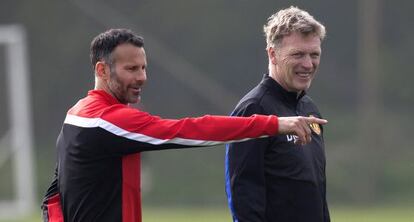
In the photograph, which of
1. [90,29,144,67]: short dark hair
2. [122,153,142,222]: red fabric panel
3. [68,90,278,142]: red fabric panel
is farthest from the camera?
[90,29,144,67]: short dark hair

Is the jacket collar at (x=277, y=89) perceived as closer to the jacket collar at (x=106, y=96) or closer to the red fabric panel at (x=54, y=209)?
the jacket collar at (x=106, y=96)

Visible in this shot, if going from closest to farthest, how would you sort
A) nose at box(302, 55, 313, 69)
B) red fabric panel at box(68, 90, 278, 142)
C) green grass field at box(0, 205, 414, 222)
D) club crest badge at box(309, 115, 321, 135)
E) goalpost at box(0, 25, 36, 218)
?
red fabric panel at box(68, 90, 278, 142)
nose at box(302, 55, 313, 69)
club crest badge at box(309, 115, 321, 135)
green grass field at box(0, 205, 414, 222)
goalpost at box(0, 25, 36, 218)

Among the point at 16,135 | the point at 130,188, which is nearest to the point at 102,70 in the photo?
the point at 130,188

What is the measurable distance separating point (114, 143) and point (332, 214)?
414 inches

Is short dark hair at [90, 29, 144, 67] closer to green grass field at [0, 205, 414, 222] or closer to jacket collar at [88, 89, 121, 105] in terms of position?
jacket collar at [88, 89, 121, 105]

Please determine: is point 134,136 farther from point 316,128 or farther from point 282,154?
point 316,128

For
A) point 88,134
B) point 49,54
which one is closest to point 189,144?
point 88,134

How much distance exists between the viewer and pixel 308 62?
5184 millimetres

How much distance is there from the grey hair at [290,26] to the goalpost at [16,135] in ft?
39.6

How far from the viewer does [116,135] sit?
15.4 ft

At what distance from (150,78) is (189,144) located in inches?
529

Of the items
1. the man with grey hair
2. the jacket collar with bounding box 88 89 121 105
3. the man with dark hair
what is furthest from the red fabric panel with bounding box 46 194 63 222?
the man with grey hair

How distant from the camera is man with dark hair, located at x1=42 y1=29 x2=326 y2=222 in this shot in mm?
4594

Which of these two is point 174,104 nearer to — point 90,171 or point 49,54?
point 49,54
